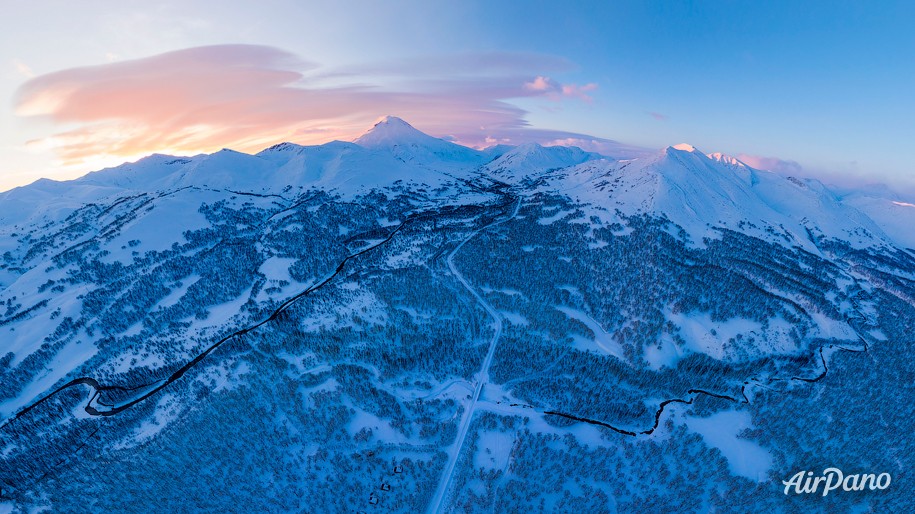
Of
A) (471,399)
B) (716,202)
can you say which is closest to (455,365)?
(471,399)

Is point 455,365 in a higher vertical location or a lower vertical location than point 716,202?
lower

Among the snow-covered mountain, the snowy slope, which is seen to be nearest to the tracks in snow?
the snow-covered mountain

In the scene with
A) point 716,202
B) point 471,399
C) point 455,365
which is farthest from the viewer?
point 716,202

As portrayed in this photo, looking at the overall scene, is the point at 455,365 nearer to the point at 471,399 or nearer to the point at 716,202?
the point at 471,399

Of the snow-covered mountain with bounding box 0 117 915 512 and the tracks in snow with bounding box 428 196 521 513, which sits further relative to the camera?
the snow-covered mountain with bounding box 0 117 915 512

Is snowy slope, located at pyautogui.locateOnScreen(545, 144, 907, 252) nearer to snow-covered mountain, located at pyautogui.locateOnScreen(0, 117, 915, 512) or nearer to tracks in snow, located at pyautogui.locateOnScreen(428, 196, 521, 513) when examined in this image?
snow-covered mountain, located at pyautogui.locateOnScreen(0, 117, 915, 512)

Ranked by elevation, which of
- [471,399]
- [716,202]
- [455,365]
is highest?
[716,202]

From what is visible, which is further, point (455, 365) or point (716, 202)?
point (716, 202)

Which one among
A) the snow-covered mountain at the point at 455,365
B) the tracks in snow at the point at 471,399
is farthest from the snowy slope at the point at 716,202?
the tracks in snow at the point at 471,399

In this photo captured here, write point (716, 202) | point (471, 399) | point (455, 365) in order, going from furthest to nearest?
point (716, 202)
point (455, 365)
point (471, 399)
